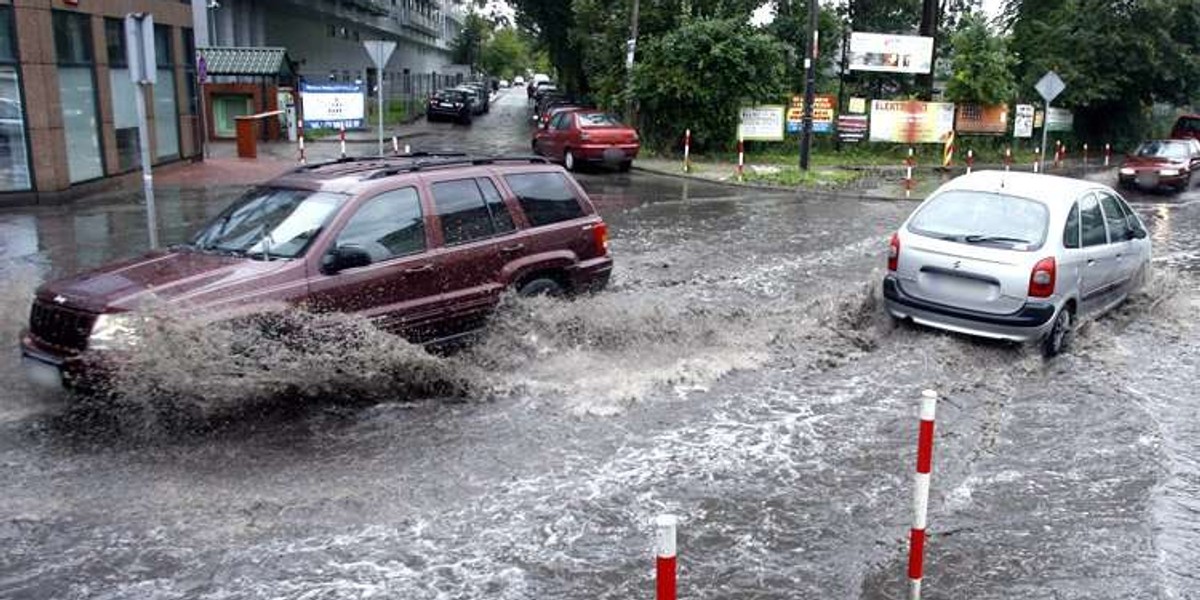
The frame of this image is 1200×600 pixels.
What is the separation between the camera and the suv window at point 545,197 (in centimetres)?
873

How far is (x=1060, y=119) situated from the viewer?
3638 cm

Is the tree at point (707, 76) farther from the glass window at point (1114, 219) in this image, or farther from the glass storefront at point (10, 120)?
the glass window at point (1114, 219)

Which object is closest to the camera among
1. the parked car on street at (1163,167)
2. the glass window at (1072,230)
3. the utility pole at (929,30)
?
the glass window at (1072,230)

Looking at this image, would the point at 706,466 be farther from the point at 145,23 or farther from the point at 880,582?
the point at 145,23

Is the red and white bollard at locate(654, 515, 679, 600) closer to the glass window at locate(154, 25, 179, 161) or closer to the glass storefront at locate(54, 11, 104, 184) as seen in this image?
the glass storefront at locate(54, 11, 104, 184)

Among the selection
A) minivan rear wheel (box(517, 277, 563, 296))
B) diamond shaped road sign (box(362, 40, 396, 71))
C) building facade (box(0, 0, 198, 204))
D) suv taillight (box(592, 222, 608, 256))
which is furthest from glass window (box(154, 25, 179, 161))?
minivan rear wheel (box(517, 277, 563, 296))

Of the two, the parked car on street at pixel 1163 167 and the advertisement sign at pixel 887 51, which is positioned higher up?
the advertisement sign at pixel 887 51

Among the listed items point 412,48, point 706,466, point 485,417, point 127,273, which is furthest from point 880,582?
point 412,48

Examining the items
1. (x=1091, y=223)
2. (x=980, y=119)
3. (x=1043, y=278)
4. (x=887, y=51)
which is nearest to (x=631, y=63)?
(x=887, y=51)

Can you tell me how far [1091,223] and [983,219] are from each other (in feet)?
3.78

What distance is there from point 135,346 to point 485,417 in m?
2.31

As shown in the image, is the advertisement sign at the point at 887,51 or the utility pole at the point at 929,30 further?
the utility pole at the point at 929,30

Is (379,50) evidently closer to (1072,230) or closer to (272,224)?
(272,224)

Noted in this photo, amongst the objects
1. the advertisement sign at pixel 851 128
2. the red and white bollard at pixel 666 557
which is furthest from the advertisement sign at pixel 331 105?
the red and white bollard at pixel 666 557
